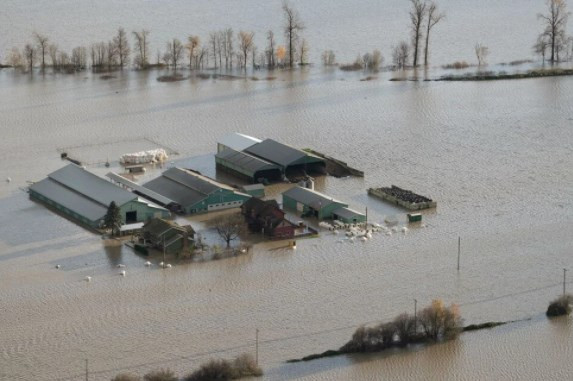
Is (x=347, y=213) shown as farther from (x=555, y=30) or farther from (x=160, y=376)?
(x=555, y=30)

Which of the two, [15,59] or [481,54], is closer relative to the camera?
[15,59]

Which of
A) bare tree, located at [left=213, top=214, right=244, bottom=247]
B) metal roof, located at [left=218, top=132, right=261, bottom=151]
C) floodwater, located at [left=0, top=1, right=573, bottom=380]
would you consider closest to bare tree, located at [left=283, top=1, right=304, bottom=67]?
floodwater, located at [left=0, top=1, right=573, bottom=380]

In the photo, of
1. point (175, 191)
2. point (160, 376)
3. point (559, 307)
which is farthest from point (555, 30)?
point (160, 376)

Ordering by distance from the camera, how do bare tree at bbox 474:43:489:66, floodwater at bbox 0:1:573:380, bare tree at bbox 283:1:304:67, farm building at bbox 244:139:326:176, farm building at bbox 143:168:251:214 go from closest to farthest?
floodwater at bbox 0:1:573:380 < farm building at bbox 143:168:251:214 < farm building at bbox 244:139:326:176 < bare tree at bbox 474:43:489:66 < bare tree at bbox 283:1:304:67

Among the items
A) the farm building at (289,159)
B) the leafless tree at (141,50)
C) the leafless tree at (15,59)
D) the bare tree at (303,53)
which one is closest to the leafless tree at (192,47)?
the leafless tree at (141,50)

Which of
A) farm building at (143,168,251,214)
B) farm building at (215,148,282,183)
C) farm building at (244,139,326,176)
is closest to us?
farm building at (143,168,251,214)

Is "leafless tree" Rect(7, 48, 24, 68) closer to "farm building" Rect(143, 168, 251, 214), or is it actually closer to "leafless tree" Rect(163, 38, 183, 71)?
"leafless tree" Rect(163, 38, 183, 71)

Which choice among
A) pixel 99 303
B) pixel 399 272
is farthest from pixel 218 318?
pixel 399 272
